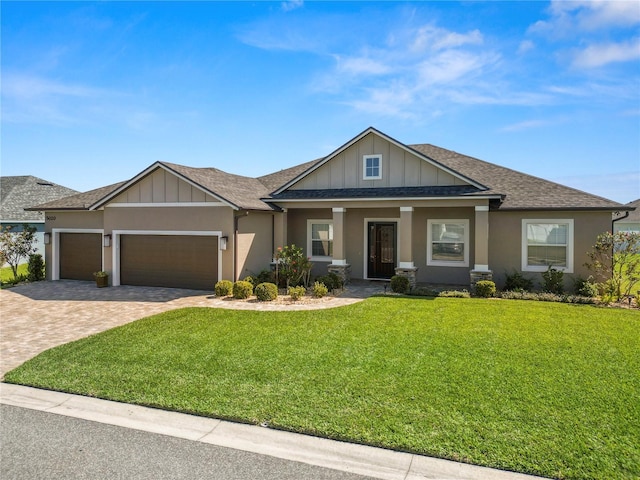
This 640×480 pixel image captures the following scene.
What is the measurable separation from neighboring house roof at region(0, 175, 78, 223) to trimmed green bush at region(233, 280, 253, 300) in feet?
61.3

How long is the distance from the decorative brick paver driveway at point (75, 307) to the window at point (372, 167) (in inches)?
173

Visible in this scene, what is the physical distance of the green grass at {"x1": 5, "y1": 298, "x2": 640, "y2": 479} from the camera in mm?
4633

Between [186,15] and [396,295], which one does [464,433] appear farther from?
[186,15]

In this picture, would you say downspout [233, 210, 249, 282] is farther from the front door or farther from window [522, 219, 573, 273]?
window [522, 219, 573, 273]

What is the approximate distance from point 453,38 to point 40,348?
45.7 feet

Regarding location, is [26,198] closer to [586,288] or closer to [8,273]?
[8,273]

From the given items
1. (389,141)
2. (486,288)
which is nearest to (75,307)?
(389,141)

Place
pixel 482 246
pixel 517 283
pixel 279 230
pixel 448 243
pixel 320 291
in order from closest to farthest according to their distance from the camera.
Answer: pixel 320 291 → pixel 482 246 → pixel 517 283 → pixel 448 243 → pixel 279 230

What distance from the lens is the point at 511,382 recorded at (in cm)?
617

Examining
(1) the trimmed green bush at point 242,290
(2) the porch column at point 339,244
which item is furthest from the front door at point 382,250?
(1) the trimmed green bush at point 242,290

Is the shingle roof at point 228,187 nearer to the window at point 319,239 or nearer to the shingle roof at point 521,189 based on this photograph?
the window at point 319,239

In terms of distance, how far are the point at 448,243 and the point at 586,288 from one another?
4.91 meters

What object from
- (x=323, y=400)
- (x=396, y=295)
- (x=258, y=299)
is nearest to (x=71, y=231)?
(x=258, y=299)

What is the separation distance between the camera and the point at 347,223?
57.3ft
